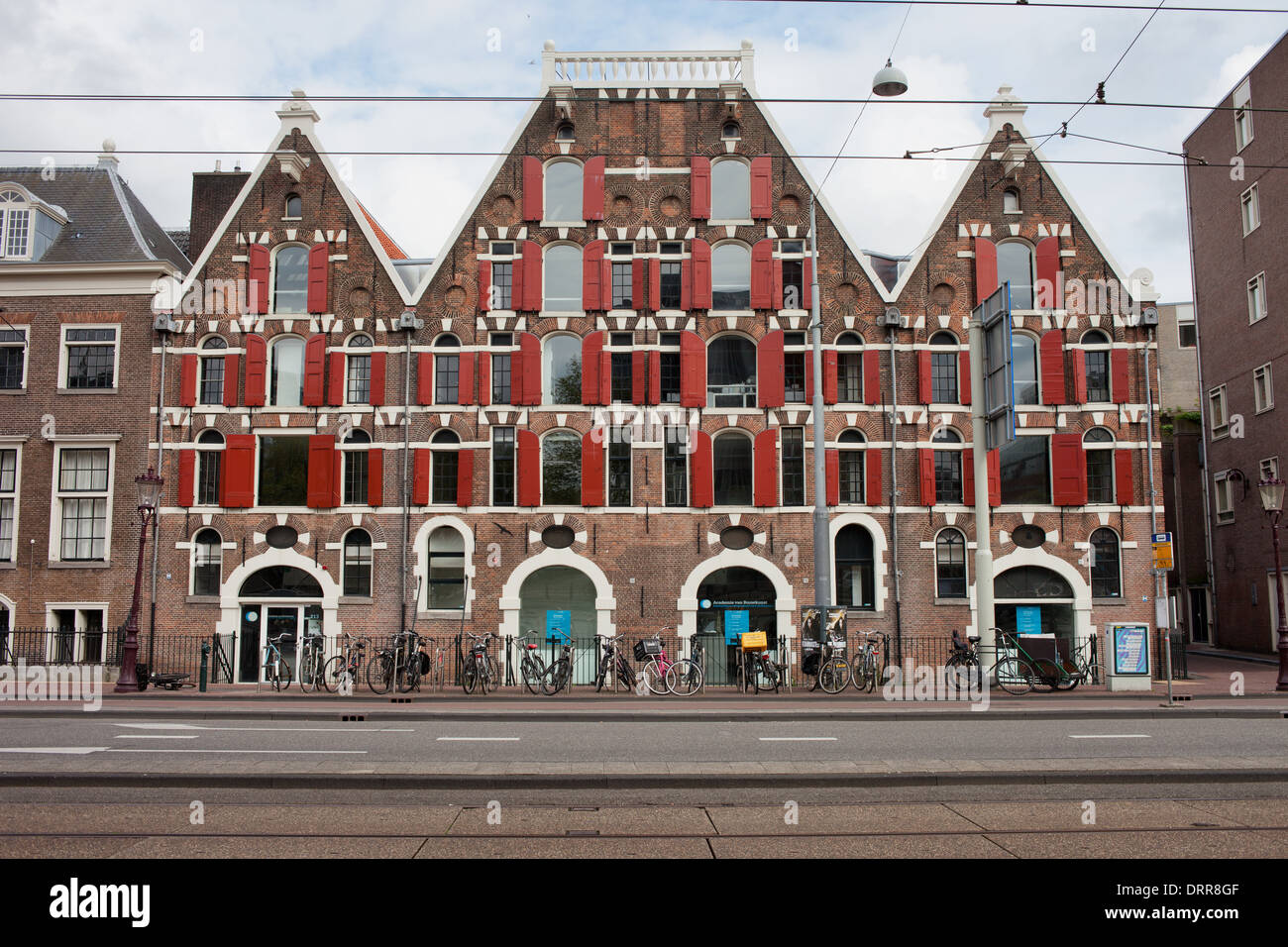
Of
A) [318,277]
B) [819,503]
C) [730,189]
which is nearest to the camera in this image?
[819,503]

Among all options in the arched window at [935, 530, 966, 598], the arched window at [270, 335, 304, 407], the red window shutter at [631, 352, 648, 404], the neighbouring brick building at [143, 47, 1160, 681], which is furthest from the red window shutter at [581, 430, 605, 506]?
the arched window at [935, 530, 966, 598]

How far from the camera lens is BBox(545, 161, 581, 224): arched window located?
30.2 metres

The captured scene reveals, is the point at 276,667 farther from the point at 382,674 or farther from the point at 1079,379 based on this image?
the point at 1079,379

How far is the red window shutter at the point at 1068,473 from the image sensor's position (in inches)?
1121

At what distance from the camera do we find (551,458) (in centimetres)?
2922

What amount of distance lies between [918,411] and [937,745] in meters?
16.4

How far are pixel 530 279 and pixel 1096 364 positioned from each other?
16.6 meters

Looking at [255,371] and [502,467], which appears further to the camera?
[255,371]

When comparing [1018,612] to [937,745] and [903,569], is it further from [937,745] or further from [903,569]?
[937,745]

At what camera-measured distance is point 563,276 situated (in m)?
30.1

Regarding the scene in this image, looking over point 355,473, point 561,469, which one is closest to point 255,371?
point 355,473

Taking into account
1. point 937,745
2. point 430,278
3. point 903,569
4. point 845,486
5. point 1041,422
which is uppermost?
point 430,278
